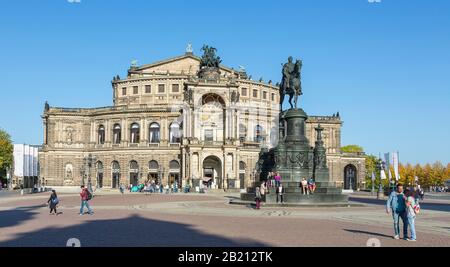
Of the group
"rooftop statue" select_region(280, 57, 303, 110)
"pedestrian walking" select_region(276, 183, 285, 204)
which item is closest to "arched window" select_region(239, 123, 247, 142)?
"rooftop statue" select_region(280, 57, 303, 110)

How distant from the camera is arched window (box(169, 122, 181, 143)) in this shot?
9744 centimetres

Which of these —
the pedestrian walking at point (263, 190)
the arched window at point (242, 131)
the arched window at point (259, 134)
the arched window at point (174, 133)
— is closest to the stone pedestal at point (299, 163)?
the pedestrian walking at point (263, 190)

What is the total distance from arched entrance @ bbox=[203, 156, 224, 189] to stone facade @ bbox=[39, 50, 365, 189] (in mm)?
181

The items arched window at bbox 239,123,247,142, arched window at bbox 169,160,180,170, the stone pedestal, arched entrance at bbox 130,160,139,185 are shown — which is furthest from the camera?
arched window at bbox 239,123,247,142

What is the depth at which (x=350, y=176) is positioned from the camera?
115 m

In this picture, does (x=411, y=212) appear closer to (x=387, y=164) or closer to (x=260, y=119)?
(x=387, y=164)

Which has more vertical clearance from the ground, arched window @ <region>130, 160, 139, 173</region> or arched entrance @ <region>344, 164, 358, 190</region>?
arched window @ <region>130, 160, 139, 173</region>

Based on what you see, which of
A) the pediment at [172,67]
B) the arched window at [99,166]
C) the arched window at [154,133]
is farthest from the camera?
the pediment at [172,67]

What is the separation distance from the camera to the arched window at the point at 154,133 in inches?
3880

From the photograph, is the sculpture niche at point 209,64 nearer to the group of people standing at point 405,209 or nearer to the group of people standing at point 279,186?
the group of people standing at point 279,186

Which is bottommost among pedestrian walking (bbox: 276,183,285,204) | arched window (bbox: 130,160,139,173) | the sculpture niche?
pedestrian walking (bbox: 276,183,285,204)

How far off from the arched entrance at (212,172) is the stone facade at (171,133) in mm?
181

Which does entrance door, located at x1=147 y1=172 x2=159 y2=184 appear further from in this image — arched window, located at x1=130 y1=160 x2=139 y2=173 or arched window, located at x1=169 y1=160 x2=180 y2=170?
arched window, located at x1=169 y1=160 x2=180 y2=170

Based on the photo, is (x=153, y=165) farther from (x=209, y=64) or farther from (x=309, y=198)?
(x=309, y=198)
